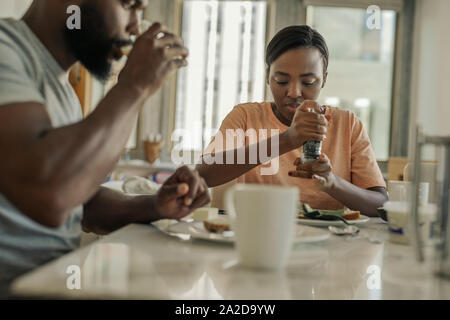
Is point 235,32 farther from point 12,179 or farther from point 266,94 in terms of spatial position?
point 12,179

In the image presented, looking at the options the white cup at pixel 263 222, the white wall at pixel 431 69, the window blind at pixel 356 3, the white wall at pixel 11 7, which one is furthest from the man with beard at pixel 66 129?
the window blind at pixel 356 3

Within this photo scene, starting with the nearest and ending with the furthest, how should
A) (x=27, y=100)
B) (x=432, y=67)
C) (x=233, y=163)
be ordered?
(x=27, y=100)
(x=233, y=163)
(x=432, y=67)

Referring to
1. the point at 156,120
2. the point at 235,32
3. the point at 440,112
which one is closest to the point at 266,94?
the point at 235,32

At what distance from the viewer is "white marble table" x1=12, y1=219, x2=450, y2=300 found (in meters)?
0.50

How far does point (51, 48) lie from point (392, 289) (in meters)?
0.82

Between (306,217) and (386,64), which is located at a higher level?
(386,64)

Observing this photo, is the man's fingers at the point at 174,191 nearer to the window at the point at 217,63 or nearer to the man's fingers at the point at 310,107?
the man's fingers at the point at 310,107

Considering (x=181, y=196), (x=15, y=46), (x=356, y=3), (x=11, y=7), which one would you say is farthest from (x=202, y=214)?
(x=356, y=3)

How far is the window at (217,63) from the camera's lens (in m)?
4.43

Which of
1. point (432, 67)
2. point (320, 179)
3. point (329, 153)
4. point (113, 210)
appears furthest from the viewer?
point (432, 67)

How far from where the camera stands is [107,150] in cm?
71

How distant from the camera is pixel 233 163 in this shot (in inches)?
58.1

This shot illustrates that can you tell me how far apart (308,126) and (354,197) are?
28 cm

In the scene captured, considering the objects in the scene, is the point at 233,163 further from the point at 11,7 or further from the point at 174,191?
the point at 11,7
